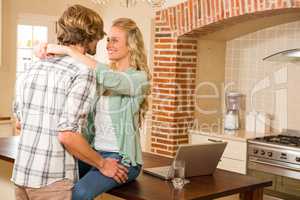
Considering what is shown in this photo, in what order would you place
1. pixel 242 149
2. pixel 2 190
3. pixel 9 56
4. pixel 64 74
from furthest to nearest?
pixel 9 56, pixel 242 149, pixel 2 190, pixel 64 74

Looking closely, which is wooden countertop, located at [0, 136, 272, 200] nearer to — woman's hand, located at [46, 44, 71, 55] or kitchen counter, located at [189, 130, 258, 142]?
woman's hand, located at [46, 44, 71, 55]

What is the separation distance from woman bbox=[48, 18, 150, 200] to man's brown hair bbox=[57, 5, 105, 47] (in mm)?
85

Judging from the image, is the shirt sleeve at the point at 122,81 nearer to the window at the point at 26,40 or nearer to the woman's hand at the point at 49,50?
the woman's hand at the point at 49,50

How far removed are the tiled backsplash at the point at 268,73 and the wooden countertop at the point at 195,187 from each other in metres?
2.44

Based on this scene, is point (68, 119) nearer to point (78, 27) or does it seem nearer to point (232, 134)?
point (78, 27)

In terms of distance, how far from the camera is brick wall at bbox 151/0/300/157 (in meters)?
5.16

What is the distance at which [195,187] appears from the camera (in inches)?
104

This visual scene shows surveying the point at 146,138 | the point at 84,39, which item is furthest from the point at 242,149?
the point at 84,39

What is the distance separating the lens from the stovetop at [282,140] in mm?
4636

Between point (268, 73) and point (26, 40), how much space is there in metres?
3.38

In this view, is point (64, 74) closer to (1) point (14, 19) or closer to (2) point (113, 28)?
(2) point (113, 28)

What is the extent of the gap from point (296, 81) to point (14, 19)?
3687 millimetres

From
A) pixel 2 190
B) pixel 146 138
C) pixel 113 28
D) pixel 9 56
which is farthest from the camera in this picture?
pixel 146 138

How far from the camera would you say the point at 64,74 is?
228cm
